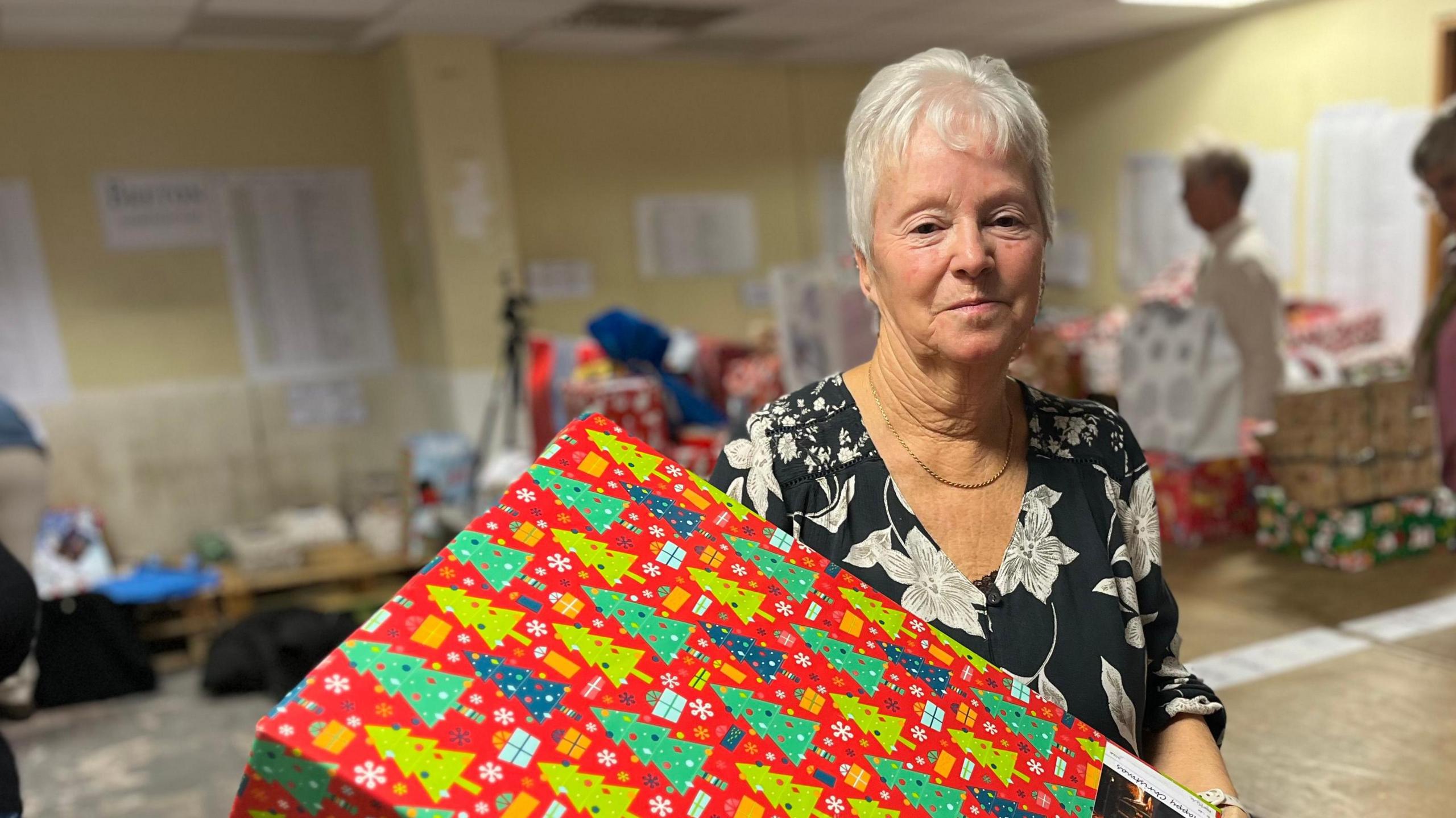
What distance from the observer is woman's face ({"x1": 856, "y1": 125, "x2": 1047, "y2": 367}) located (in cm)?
97

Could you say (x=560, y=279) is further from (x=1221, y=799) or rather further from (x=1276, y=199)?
(x=1221, y=799)

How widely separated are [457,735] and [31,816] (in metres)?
3.55

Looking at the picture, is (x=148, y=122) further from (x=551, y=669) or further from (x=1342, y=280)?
(x=1342, y=280)

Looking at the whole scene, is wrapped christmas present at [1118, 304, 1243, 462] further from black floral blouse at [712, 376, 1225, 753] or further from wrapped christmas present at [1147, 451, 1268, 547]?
black floral blouse at [712, 376, 1225, 753]

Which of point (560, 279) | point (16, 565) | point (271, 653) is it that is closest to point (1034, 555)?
point (16, 565)

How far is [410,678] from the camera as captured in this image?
65cm

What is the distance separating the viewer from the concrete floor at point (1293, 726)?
1395 millimetres

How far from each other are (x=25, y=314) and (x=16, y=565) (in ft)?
14.6

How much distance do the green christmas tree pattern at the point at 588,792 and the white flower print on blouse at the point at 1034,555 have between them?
1.73 feet

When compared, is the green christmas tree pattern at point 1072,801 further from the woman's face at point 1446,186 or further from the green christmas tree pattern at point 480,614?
the woman's face at point 1446,186

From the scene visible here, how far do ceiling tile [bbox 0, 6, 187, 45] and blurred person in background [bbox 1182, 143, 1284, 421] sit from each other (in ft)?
13.7

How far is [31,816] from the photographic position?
10.8 feet

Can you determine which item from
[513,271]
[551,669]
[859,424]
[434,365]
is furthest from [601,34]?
[551,669]

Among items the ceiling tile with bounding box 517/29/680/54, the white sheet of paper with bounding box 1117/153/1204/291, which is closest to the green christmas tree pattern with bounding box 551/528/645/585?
the ceiling tile with bounding box 517/29/680/54
